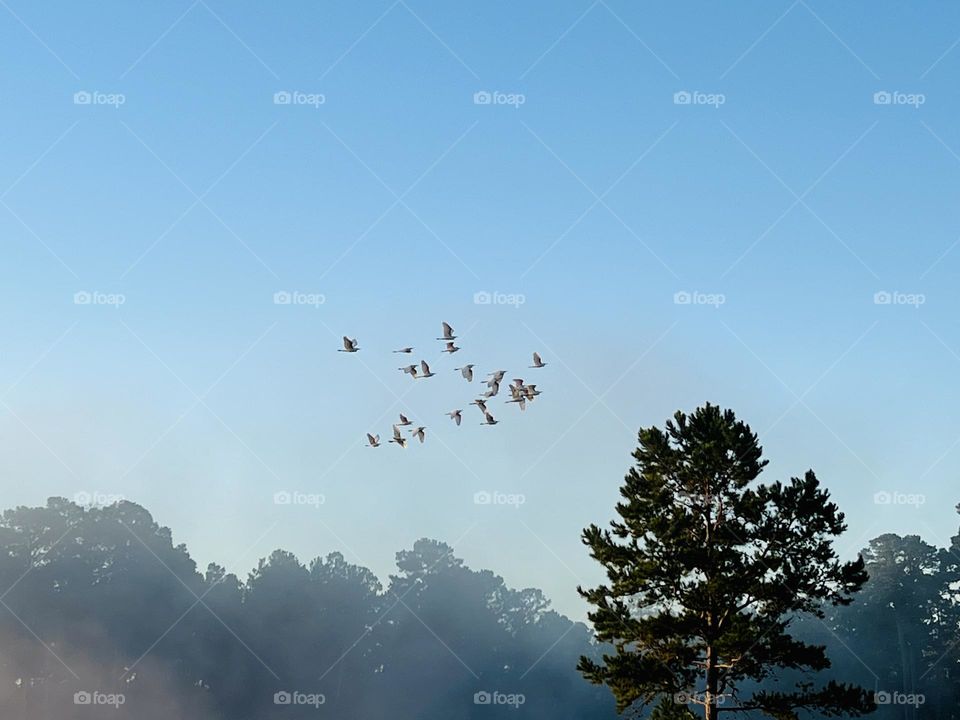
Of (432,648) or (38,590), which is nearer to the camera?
(38,590)

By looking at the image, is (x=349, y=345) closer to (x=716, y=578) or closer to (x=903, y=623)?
(x=716, y=578)

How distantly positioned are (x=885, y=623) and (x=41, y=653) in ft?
245

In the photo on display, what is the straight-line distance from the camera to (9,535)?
10231 centimetres

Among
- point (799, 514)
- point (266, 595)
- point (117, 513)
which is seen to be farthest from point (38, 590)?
point (799, 514)

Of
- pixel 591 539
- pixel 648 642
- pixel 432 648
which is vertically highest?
pixel 432 648

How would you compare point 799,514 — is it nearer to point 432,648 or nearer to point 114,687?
point 114,687

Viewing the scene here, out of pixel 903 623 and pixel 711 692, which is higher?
pixel 903 623

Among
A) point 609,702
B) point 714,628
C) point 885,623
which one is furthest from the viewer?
point 609,702
